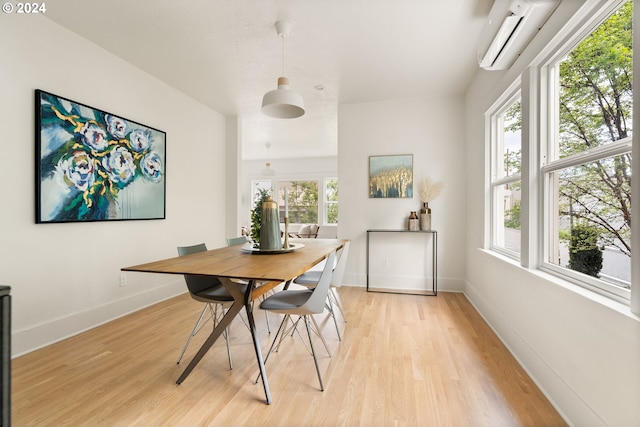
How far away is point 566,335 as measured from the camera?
1632 millimetres

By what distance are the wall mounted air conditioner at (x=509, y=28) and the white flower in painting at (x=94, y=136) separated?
3.37m

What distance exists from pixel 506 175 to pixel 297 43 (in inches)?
90.2

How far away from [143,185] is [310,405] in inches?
114

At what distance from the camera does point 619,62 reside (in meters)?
1.44

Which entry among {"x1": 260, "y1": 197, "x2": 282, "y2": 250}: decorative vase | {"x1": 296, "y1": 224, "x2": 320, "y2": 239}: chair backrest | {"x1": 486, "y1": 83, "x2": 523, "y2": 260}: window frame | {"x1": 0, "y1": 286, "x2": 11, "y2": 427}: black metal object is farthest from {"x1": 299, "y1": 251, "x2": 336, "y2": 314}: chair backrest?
{"x1": 296, "y1": 224, "x2": 320, "y2": 239}: chair backrest

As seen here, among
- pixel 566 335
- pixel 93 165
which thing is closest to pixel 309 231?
pixel 93 165

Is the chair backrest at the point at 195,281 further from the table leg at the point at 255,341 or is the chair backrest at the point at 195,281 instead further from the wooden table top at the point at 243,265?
the table leg at the point at 255,341

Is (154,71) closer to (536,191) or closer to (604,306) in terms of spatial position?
(536,191)

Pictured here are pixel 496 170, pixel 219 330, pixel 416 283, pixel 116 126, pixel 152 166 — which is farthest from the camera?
pixel 416 283

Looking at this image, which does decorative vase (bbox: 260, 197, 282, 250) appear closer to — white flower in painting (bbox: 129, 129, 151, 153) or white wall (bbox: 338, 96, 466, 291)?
white flower in painting (bbox: 129, 129, 151, 153)

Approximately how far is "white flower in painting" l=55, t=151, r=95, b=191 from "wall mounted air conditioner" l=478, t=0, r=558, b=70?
135 inches

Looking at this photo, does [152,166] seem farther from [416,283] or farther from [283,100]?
[416,283]

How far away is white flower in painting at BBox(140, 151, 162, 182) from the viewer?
337 cm

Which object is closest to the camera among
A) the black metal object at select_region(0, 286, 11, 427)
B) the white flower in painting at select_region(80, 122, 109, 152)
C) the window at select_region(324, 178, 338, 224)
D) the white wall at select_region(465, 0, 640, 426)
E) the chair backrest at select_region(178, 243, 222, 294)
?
the black metal object at select_region(0, 286, 11, 427)
